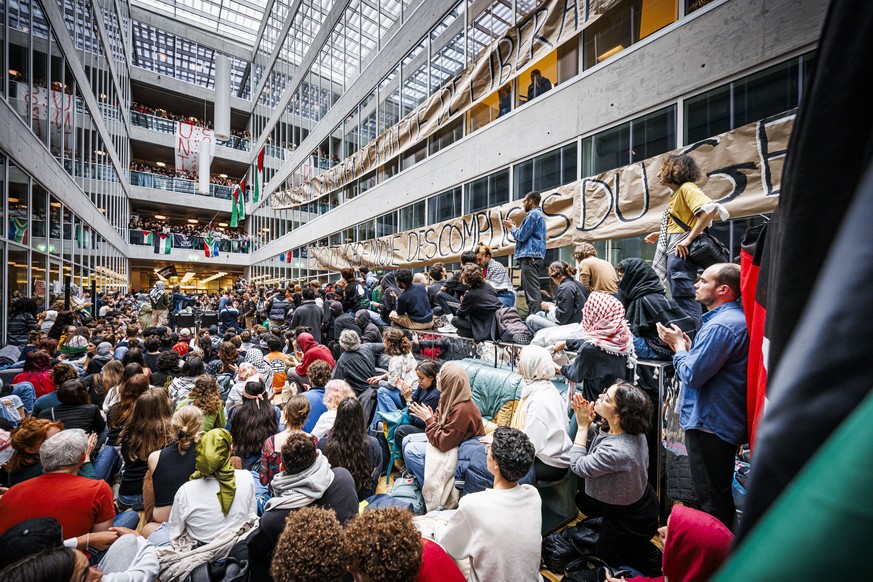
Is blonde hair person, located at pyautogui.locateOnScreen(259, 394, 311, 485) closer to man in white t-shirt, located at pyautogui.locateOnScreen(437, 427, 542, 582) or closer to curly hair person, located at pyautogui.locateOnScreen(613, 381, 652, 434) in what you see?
man in white t-shirt, located at pyautogui.locateOnScreen(437, 427, 542, 582)

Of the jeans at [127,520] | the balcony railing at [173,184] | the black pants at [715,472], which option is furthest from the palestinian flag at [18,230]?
the balcony railing at [173,184]

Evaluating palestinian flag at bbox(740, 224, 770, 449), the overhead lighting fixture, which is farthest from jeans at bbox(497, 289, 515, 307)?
palestinian flag at bbox(740, 224, 770, 449)

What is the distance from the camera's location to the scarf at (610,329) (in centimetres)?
374

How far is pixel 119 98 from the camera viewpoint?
2505 cm

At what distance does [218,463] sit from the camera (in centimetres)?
311

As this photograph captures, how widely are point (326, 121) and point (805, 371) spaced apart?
22801mm

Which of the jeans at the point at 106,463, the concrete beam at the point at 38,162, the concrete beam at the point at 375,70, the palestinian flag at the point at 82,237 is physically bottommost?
the jeans at the point at 106,463

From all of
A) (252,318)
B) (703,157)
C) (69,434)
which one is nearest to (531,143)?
(703,157)

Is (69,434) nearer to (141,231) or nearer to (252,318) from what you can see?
(252,318)

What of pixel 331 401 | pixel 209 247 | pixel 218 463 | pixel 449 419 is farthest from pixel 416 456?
pixel 209 247

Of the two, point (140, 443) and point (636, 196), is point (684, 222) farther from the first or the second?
point (140, 443)

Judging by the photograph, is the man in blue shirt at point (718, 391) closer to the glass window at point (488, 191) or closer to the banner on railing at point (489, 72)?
the banner on railing at point (489, 72)

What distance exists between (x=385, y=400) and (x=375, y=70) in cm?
1464

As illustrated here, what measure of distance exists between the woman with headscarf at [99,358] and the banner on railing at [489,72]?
9662mm
